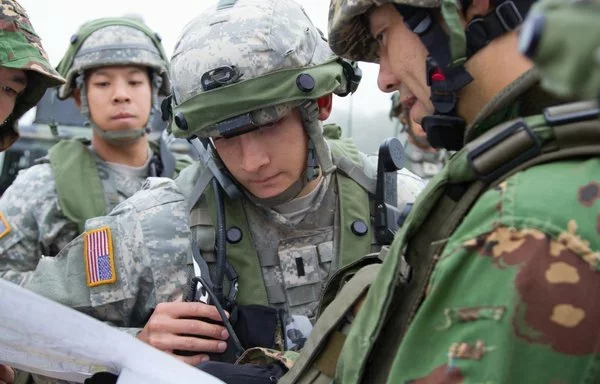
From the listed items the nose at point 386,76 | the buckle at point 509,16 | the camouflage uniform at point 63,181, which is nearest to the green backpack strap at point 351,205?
the nose at point 386,76

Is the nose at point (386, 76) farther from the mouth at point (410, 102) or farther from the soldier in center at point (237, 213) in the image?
the soldier in center at point (237, 213)

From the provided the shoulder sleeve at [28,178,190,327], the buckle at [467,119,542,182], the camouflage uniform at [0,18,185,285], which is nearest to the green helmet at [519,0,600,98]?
the buckle at [467,119,542,182]

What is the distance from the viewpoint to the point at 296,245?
9.45 ft

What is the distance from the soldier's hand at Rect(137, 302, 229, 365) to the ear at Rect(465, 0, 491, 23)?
4.41 ft

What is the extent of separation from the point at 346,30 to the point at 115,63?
291 centimetres

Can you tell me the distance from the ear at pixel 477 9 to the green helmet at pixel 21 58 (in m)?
2.03

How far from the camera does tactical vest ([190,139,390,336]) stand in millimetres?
2744

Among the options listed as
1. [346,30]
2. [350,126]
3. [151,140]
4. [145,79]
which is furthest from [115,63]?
[350,126]

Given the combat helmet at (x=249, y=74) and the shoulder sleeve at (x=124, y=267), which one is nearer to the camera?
the combat helmet at (x=249, y=74)

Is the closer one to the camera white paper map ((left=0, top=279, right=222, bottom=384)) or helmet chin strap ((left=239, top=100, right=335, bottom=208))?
white paper map ((left=0, top=279, right=222, bottom=384))

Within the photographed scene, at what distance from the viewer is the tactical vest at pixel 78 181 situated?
4387 mm

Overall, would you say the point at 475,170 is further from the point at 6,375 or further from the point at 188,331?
the point at 6,375

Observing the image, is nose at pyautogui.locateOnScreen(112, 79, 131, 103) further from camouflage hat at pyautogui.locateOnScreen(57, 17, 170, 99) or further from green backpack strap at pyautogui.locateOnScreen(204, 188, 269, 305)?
green backpack strap at pyautogui.locateOnScreen(204, 188, 269, 305)

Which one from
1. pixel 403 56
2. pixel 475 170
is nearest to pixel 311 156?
pixel 403 56
